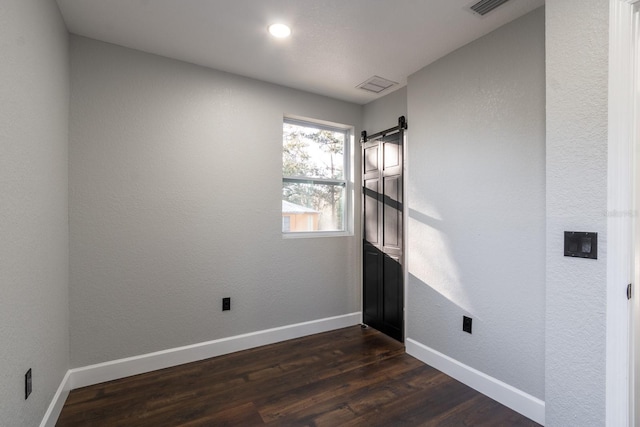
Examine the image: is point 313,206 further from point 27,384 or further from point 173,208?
point 27,384

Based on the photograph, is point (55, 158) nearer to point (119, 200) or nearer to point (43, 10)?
point (119, 200)

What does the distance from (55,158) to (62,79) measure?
0.58 m

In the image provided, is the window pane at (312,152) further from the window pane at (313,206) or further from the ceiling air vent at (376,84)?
the ceiling air vent at (376,84)

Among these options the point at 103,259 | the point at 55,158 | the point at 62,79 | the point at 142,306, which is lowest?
the point at 142,306

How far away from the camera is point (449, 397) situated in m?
2.15

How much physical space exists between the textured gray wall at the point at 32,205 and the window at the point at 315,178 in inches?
71.5

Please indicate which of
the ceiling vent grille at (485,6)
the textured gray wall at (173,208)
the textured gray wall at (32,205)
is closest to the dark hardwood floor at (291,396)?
the textured gray wall at (173,208)

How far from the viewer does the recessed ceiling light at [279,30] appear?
6.97 feet

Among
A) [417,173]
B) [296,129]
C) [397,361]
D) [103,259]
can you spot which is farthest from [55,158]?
[397,361]

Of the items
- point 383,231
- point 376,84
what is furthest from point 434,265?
point 376,84

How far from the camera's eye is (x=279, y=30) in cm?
216

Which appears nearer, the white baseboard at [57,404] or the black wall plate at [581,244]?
the black wall plate at [581,244]

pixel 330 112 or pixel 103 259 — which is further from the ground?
pixel 330 112

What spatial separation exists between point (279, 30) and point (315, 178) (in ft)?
5.12
